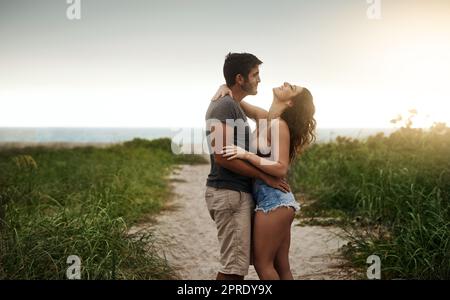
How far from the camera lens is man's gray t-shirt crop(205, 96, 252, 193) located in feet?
10.3

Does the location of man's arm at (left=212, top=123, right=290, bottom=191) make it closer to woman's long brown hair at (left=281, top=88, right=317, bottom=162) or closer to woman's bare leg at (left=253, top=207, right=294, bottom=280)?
woman's bare leg at (left=253, top=207, right=294, bottom=280)

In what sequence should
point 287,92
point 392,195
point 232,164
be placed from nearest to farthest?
point 232,164 → point 287,92 → point 392,195

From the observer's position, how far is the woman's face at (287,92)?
328 centimetres

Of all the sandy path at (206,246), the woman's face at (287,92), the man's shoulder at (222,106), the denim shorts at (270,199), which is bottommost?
the sandy path at (206,246)

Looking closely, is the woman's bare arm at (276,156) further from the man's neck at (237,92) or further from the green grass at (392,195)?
the green grass at (392,195)

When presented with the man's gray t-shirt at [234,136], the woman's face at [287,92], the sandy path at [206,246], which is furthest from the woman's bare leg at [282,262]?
the sandy path at [206,246]

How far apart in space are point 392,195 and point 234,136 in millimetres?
3332

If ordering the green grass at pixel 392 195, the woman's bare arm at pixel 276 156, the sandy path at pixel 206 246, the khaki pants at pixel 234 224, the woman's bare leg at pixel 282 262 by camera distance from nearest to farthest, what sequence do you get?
the woman's bare arm at pixel 276 156
the khaki pants at pixel 234 224
the woman's bare leg at pixel 282 262
the green grass at pixel 392 195
the sandy path at pixel 206 246

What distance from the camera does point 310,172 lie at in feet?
31.6

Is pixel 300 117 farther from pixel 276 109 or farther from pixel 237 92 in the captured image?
pixel 237 92

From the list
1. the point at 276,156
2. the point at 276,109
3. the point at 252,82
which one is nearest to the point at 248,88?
the point at 252,82

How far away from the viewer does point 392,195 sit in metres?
5.95

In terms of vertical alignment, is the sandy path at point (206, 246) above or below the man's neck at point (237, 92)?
below
